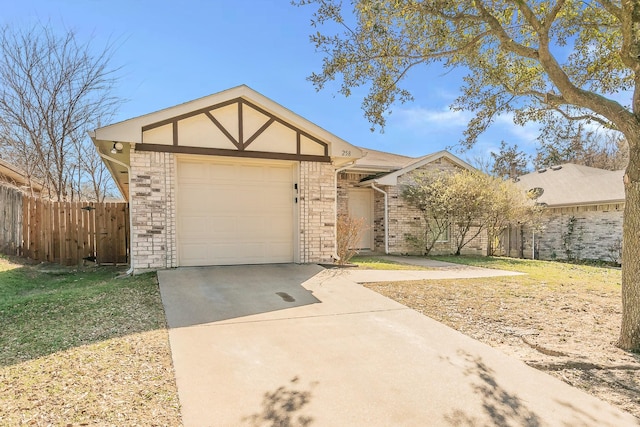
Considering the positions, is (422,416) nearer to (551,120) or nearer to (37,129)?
(551,120)

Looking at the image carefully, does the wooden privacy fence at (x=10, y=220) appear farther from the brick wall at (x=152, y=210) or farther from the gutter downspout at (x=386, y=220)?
the gutter downspout at (x=386, y=220)

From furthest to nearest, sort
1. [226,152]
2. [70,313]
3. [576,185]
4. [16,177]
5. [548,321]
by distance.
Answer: [576,185]
[16,177]
[226,152]
[548,321]
[70,313]

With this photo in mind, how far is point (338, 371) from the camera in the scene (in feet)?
10.6

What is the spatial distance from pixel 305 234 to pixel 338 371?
17.4 ft

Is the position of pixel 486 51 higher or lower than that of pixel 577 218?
higher

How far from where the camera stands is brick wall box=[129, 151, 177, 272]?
23.5 feet

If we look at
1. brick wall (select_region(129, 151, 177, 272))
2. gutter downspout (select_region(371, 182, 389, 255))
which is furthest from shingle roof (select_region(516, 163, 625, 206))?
brick wall (select_region(129, 151, 177, 272))

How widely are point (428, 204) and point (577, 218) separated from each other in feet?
22.6

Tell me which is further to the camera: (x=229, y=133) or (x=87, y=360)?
(x=229, y=133)

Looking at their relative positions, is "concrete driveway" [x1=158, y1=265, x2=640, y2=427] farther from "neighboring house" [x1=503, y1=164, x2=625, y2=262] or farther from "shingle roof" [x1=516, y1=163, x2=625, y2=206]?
"neighboring house" [x1=503, y1=164, x2=625, y2=262]

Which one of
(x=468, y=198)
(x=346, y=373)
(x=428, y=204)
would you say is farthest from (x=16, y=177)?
(x=468, y=198)

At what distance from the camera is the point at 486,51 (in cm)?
652

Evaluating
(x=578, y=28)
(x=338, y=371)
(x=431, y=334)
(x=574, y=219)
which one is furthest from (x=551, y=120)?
(x=574, y=219)

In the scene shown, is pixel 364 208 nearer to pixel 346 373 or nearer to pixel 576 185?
pixel 576 185
